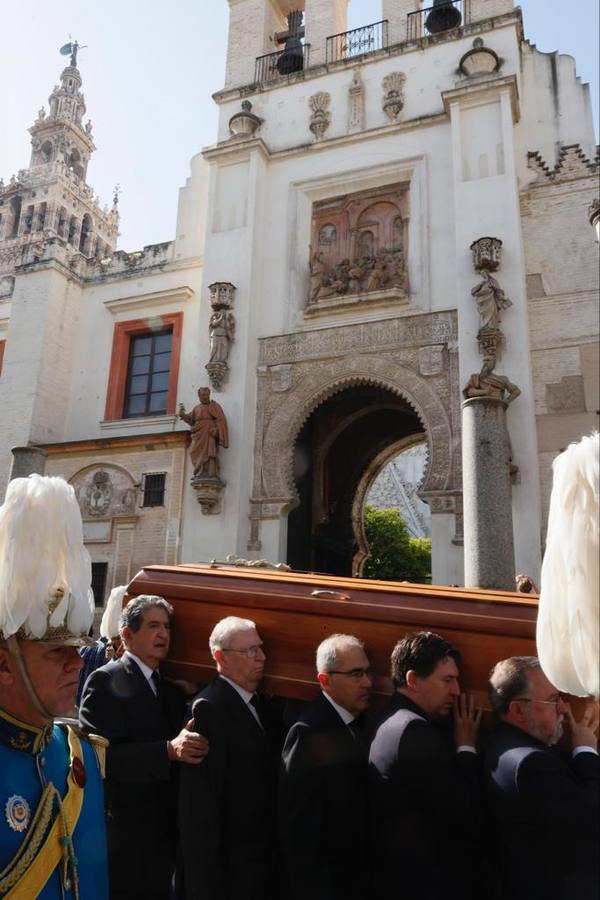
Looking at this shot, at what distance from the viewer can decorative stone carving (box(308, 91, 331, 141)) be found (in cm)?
1317

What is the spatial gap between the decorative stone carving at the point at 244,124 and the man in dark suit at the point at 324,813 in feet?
41.9

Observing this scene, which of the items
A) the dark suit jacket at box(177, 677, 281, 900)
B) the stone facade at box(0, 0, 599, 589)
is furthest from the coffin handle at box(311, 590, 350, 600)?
the stone facade at box(0, 0, 599, 589)

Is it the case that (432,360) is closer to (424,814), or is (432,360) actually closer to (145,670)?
(145,670)

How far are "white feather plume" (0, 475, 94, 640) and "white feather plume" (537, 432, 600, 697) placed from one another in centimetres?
144

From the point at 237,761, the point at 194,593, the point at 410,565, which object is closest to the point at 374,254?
the point at 194,593

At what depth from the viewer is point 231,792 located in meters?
2.90

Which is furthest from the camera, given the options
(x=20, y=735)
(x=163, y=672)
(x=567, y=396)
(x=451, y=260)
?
(x=451, y=260)

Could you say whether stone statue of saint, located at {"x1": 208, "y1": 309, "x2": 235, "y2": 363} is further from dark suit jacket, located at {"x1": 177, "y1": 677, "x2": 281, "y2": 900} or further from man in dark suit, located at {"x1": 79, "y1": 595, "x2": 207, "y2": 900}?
dark suit jacket, located at {"x1": 177, "y1": 677, "x2": 281, "y2": 900}

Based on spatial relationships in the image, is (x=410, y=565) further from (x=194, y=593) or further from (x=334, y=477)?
(x=194, y=593)

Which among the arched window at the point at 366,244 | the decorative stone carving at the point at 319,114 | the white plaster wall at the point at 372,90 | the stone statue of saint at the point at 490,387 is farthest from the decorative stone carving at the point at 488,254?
the decorative stone carving at the point at 319,114

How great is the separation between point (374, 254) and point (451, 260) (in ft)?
4.65

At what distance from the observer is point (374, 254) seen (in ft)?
40.1

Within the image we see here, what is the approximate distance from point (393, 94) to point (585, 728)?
1251 centimetres

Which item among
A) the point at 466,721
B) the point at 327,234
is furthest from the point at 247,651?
the point at 327,234
